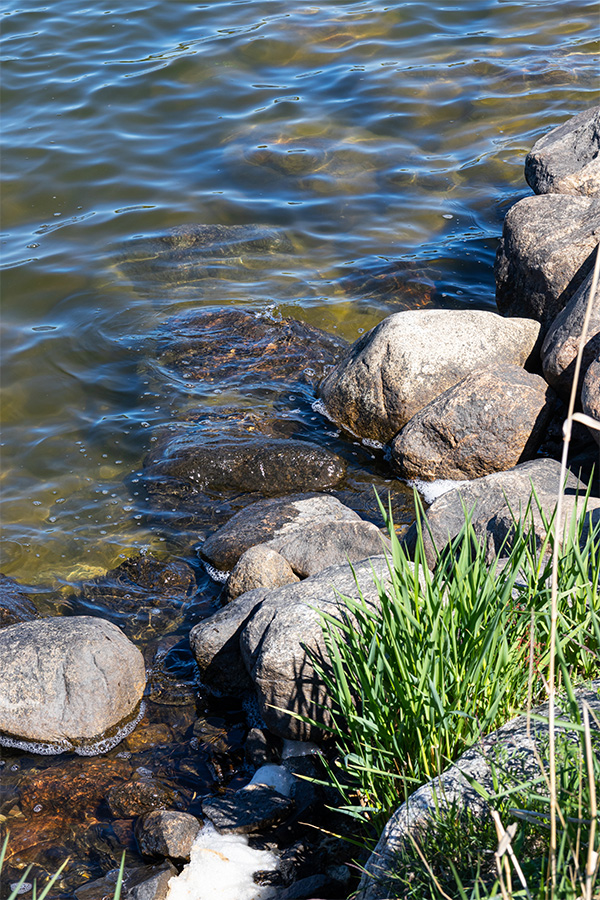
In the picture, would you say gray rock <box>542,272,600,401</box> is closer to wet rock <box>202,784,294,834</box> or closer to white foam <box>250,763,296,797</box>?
white foam <box>250,763,296,797</box>

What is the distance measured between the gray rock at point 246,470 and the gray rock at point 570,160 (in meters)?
3.46

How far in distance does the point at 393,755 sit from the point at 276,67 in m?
13.0

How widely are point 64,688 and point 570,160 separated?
6448 mm

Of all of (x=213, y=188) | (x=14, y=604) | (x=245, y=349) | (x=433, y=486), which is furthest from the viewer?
(x=213, y=188)

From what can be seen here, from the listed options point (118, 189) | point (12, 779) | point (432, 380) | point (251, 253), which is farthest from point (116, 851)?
point (118, 189)

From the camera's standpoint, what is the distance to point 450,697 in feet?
9.36

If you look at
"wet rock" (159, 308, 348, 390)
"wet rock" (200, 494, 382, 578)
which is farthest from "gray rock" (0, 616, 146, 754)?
"wet rock" (159, 308, 348, 390)

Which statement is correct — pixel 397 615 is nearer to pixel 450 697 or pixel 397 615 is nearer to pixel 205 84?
pixel 450 697

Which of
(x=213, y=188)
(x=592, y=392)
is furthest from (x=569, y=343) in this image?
(x=213, y=188)

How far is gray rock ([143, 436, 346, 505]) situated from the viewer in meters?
6.37

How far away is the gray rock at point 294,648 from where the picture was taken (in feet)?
12.7

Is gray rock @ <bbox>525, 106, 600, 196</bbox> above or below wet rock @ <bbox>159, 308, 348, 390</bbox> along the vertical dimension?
above

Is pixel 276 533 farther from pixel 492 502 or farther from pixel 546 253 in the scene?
pixel 546 253

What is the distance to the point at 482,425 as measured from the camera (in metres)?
5.95
